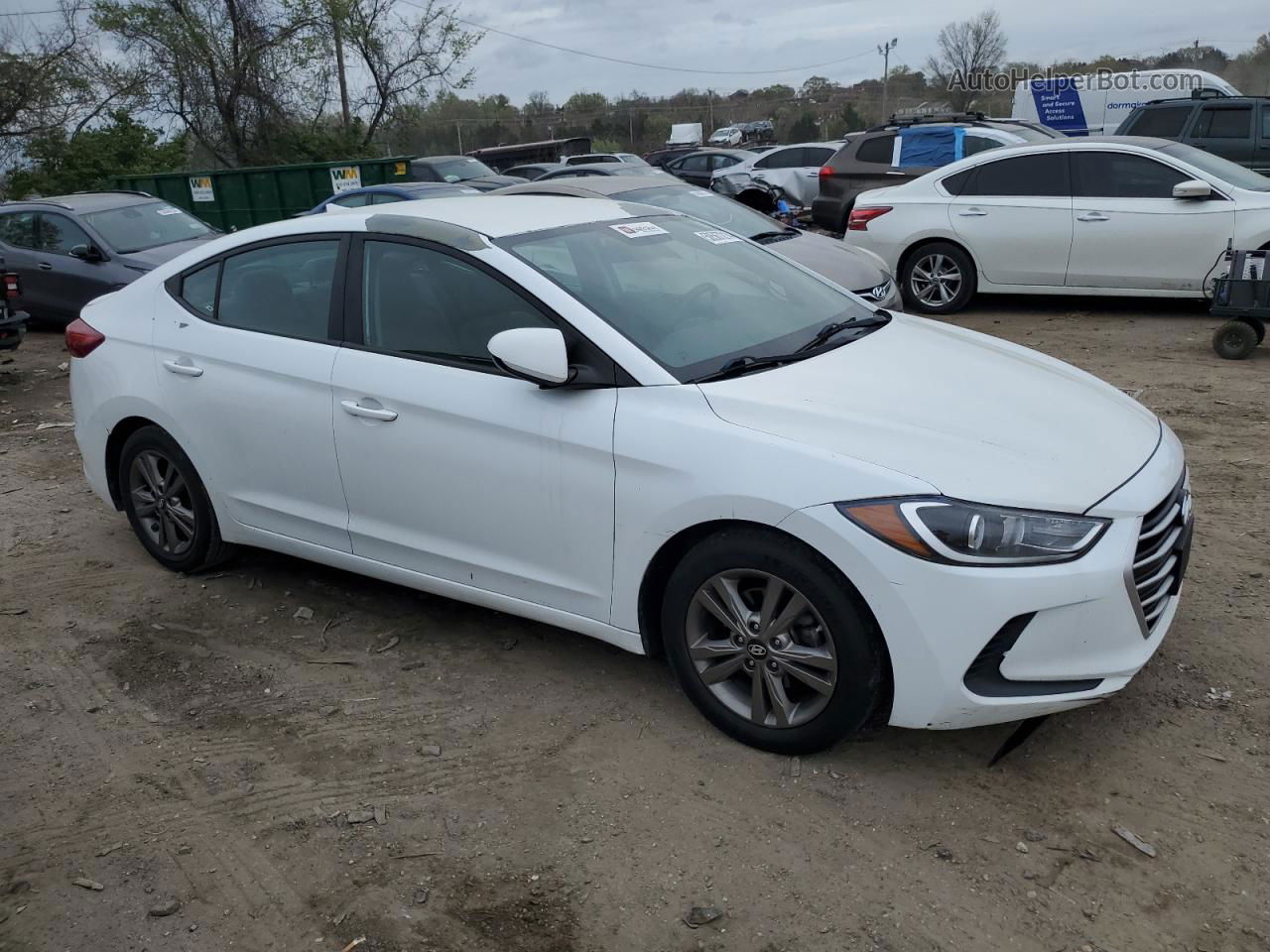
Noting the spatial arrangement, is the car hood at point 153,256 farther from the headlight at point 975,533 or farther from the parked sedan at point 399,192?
the headlight at point 975,533

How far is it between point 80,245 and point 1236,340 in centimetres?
1134

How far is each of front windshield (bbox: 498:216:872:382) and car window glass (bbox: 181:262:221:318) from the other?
154cm

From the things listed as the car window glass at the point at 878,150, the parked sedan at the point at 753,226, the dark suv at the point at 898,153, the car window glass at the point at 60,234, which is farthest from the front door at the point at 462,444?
the car window glass at the point at 878,150

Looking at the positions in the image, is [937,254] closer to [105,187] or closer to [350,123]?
[105,187]

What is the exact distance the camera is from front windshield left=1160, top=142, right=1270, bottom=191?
945cm

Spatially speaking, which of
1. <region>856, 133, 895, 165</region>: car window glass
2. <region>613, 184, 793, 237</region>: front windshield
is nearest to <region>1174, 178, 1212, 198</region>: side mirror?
<region>613, 184, 793, 237</region>: front windshield

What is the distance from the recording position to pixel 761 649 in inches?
131

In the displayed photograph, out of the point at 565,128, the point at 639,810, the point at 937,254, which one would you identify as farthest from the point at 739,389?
the point at 565,128

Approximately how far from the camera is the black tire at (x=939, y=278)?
10.5 meters

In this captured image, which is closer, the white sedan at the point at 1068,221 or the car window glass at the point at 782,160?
the white sedan at the point at 1068,221

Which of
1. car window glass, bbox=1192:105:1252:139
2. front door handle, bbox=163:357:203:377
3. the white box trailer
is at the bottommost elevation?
front door handle, bbox=163:357:203:377

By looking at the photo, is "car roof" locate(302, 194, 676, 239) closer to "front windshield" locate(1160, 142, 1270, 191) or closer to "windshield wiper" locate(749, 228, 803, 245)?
"windshield wiper" locate(749, 228, 803, 245)

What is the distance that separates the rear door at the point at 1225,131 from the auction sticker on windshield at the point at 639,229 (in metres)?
12.1

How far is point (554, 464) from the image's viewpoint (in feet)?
11.9
